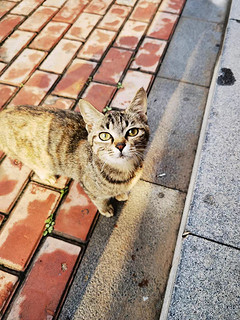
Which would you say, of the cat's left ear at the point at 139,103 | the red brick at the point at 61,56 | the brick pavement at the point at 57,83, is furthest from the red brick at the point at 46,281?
the red brick at the point at 61,56

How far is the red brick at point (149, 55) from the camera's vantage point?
10.9ft

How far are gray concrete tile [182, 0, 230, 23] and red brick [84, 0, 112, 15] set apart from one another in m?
1.31

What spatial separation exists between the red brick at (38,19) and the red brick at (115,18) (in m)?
0.90

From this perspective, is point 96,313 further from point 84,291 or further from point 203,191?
point 203,191

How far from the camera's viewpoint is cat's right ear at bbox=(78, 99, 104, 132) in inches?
71.4

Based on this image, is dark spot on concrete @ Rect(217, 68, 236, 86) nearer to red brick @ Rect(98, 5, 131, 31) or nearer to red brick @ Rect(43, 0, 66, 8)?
red brick @ Rect(98, 5, 131, 31)

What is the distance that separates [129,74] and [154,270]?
2429mm

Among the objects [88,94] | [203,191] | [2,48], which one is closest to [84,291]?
[203,191]

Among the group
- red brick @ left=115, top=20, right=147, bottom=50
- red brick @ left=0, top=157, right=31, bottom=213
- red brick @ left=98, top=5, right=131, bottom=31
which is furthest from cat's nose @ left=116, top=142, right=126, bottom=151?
A: red brick @ left=98, top=5, right=131, bottom=31

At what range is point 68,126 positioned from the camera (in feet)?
6.84

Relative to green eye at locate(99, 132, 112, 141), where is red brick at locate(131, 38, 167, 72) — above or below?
below

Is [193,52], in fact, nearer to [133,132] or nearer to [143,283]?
[133,132]

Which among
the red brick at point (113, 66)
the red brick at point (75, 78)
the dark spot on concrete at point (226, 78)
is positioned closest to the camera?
the dark spot on concrete at point (226, 78)

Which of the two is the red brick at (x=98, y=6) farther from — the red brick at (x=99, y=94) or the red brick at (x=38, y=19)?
the red brick at (x=99, y=94)
